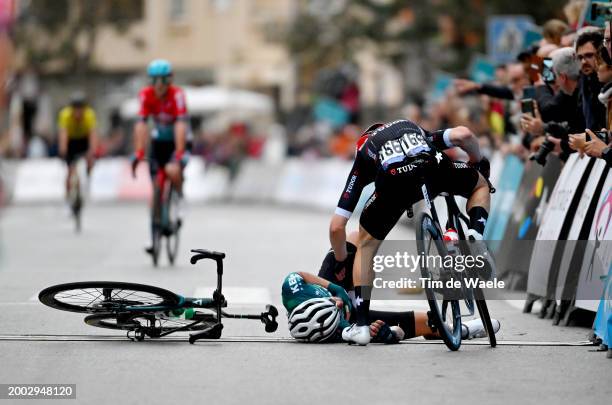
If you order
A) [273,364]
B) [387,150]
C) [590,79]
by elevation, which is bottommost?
[273,364]

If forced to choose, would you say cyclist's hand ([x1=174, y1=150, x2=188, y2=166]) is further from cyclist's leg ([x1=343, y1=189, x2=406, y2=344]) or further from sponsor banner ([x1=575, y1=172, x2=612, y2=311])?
cyclist's leg ([x1=343, y1=189, x2=406, y2=344])

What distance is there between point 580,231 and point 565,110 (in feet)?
5.21

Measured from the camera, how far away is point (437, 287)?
33.2ft

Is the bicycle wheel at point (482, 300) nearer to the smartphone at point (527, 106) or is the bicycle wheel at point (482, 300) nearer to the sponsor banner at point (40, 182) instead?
the smartphone at point (527, 106)

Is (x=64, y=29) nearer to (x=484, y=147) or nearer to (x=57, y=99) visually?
(x=57, y=99)

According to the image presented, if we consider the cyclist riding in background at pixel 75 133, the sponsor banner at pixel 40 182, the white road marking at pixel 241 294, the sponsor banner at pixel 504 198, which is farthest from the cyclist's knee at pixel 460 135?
the sponsor banner at pixel 40 182

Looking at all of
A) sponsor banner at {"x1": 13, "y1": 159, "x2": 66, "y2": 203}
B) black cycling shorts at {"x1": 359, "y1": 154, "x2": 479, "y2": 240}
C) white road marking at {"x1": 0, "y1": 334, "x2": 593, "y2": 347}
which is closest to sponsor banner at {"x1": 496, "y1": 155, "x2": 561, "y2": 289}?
white road marking at {"x1": 0, "y1": 334, "x2": 593, "y2": 347}

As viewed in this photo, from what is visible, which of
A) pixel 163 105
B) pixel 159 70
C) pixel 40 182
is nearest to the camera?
pixel 159 70

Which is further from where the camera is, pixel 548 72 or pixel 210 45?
pixel 210 45

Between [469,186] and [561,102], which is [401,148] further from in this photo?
[561,102]

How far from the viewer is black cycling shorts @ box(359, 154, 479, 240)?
34.0ft

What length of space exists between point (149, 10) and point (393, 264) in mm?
54104

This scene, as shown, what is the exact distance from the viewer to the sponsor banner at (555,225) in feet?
40.7

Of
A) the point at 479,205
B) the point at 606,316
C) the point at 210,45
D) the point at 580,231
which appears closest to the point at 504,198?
the point at 580,231
